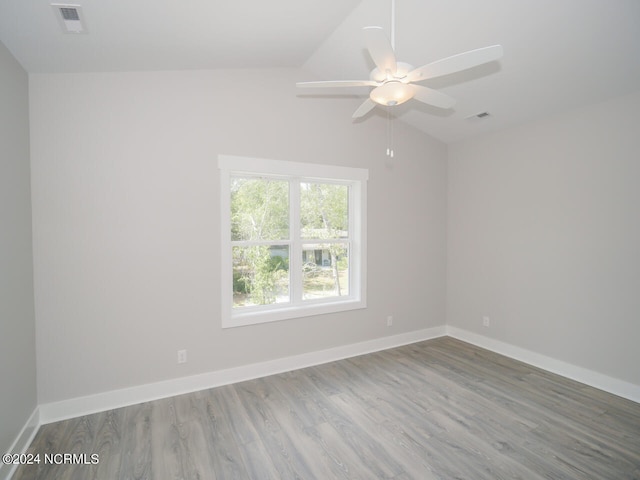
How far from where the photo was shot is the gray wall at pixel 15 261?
1.96 metres

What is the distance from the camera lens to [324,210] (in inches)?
148

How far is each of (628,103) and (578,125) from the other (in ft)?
1.26

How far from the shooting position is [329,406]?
271 cm

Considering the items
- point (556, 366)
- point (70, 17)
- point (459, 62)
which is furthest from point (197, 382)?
point (556, 366)

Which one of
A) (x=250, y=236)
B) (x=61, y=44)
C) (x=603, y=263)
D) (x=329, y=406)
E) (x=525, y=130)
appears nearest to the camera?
(x=61, y=44)

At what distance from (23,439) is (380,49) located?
10.9 ft

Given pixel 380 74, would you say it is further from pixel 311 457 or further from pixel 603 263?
pixel 603 263

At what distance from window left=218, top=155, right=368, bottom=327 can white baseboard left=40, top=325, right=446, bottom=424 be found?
1.56ft

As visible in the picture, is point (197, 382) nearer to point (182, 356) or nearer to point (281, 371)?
point (182, 356)

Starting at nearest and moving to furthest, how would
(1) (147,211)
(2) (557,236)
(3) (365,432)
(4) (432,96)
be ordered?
(4) (432,96)
(3) (365,432)
(1) (147,211)
(2) (557,236)

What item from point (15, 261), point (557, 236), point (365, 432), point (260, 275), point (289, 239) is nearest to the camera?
point (15, 261)

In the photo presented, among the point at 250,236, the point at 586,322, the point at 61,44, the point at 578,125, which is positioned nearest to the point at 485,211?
the point at 578,125

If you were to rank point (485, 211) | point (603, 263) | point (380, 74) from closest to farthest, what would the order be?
point (380, 74) → point (603, 263) → point (485, 211)

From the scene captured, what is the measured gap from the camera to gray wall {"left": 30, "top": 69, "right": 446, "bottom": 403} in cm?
247
